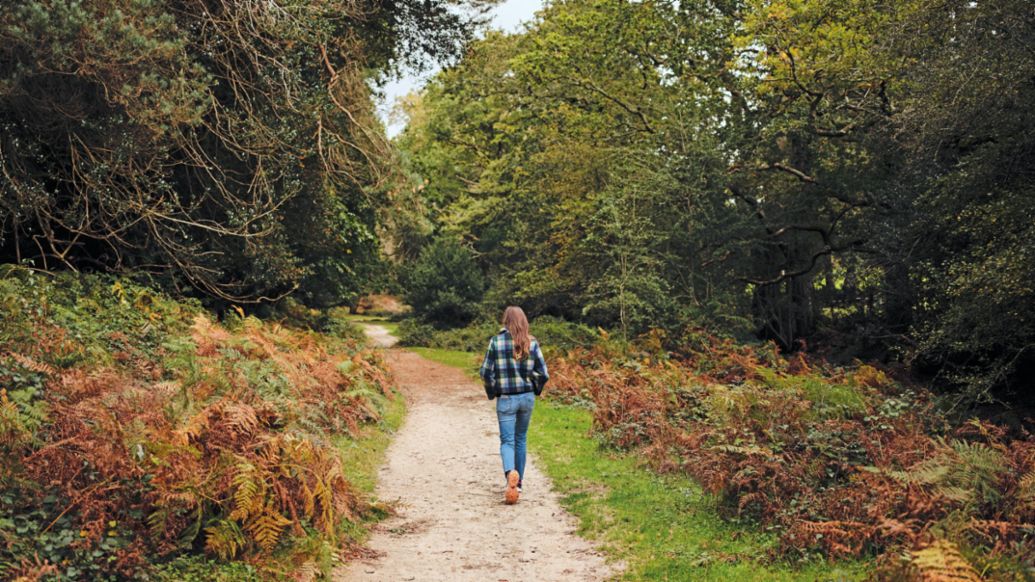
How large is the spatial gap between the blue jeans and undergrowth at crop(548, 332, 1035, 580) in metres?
1.96

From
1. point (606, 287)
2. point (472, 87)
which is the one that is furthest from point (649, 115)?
point (472, 87)

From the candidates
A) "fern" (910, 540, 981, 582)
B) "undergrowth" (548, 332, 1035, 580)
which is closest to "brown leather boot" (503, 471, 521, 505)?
"undergrowth" (548, 332, 1035, 580)

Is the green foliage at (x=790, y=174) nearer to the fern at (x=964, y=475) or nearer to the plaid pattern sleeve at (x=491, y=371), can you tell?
the fern at (x=964, y=475)

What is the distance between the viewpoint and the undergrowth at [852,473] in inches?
204

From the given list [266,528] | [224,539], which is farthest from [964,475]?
[224,539]

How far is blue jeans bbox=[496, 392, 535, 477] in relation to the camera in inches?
318

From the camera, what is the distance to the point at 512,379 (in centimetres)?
809

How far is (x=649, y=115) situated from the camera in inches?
973

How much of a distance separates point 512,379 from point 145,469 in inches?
148

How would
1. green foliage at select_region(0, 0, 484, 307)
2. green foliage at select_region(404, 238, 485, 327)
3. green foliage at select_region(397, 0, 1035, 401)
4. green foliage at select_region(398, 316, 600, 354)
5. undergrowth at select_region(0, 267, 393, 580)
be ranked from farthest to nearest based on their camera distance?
green foliage at select_region(404, 238, 485, 327) < green foliage at select_region(398, 316, 600, 354) < green foliage at select_region(397, 0, 1035, 401) < green foliage at select_region(0, 0, 484, 307) < undergrowth at select_region(0, 267, 393, 580)

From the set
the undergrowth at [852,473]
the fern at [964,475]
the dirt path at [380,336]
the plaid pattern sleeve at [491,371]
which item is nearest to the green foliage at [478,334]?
the dirt path at [380,336]

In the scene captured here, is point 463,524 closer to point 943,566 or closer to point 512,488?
point 512,488

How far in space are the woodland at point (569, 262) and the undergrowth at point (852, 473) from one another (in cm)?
4

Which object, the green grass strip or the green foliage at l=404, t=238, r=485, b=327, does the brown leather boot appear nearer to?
the green grass strip
